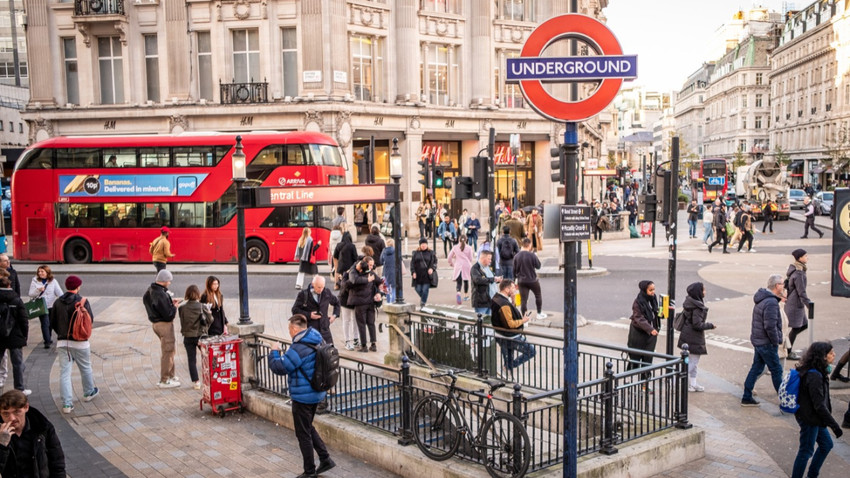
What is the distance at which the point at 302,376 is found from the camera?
7.48 m

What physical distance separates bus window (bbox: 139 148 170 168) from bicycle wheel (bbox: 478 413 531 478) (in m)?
20.2

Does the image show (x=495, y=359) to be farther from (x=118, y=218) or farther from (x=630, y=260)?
(x=118, y=218)

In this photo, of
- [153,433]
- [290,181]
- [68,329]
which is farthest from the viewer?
[290,181]

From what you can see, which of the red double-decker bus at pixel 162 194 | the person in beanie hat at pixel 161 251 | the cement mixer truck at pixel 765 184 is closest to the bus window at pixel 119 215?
the red double-decker bus at pixel 162 194

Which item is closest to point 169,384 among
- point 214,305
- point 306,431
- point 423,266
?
point 214,305

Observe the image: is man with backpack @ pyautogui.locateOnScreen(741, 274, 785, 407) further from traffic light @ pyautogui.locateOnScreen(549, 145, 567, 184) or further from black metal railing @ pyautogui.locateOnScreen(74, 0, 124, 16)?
black metal railing @ pyautogui.locateOnScreen(74, 0, 124, 16)

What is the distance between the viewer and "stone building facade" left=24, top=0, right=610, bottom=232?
3228cm

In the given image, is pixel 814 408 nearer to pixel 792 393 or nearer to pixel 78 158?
pixel 792 393

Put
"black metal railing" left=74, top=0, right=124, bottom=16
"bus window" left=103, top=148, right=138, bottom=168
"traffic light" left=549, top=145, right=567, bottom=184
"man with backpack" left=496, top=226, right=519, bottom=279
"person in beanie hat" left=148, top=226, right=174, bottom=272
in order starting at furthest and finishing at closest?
"black metal railing" left=74, top=0, right=124, bottom=16 < "bus window" left=103, top=148, right=138, bottom=168 < "person in beanie hat" left=148, top=226, right=174, bottom=272 < "man with backpack" left=496, top=226, right=519, bottom=279 < "traffic light" left=549, top=145, right=567, bottom=184

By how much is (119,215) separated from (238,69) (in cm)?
1099

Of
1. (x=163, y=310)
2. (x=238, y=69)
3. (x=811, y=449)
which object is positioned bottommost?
(x=811, y=449)

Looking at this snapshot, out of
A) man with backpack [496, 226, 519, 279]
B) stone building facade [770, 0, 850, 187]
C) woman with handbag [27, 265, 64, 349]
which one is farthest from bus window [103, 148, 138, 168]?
stone building facade [770, 0, 850, 187]

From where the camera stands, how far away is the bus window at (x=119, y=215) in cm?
2491

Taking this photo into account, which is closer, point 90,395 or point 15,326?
point 15,326
